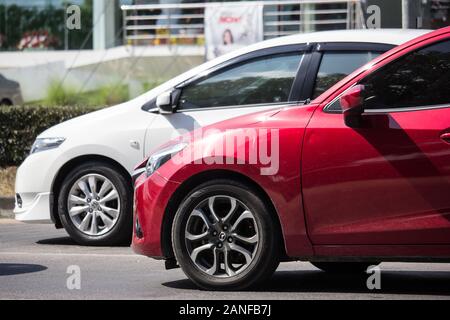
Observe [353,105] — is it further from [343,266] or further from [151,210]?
[343,266]

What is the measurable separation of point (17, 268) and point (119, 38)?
2052cm

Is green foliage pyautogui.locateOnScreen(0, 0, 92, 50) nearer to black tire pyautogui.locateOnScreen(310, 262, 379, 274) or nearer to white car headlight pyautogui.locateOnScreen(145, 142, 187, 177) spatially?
black tire pyautogui.locateOnScreen(310, 262, 379, 274)

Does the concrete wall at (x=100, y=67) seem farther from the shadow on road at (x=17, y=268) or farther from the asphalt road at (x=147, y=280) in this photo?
the shadow on road at (x=17, y=268)

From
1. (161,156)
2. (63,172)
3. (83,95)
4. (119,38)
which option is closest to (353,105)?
(161,156)

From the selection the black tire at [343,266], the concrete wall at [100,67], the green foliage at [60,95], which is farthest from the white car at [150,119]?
the concrete wall at [100,67]

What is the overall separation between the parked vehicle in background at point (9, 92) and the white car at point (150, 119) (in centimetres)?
1717

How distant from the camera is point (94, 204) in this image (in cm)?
1019

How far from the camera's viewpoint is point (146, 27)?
89.6 feet

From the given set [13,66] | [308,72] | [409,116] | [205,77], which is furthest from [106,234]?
[13,66]

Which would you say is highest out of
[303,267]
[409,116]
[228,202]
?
[409,116]

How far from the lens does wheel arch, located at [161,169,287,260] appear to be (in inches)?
280
